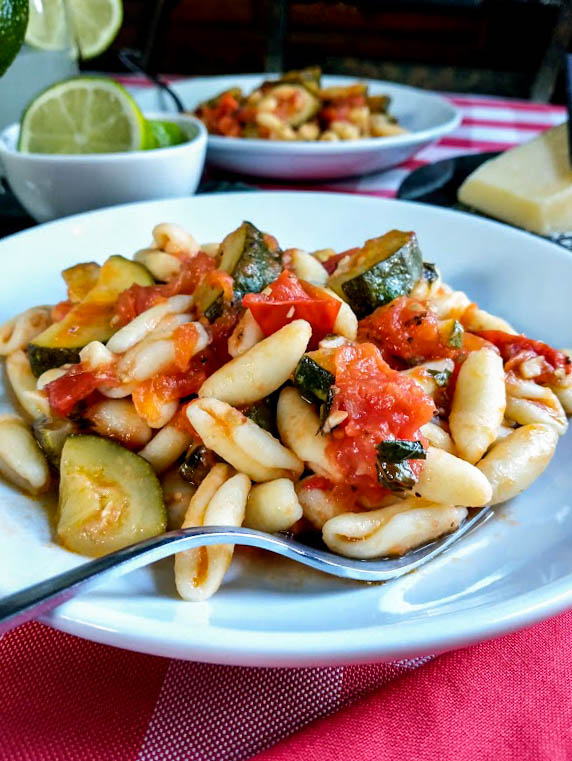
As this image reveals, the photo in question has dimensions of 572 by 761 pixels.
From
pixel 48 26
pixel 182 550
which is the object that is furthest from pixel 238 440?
pixel 48 26

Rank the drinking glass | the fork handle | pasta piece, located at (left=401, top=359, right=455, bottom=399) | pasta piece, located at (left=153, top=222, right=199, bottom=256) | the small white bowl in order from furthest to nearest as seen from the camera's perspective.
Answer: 1. the drinking glass
2. the small white bowl
3. pasta piece, located at (left=153, top=222, right=199, bottom=256)
4. pasta piece, located at (left=401, top=359, right=455, bottom=399)
5. the fork handle

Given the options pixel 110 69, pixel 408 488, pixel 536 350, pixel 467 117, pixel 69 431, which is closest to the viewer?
pixel 408 488

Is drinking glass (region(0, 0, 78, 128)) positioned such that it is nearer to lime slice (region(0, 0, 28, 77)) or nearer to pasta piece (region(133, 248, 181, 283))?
lime slice (region(0, 0, 28, 77))

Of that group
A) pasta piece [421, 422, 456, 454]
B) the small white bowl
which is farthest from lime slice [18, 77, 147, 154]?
pasta piece [421, 422, 456, 454]

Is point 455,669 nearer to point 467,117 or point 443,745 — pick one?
point 443,745

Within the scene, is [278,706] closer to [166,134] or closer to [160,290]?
[160,290]

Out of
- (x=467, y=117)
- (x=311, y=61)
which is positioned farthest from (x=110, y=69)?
(x=467, y=117)
